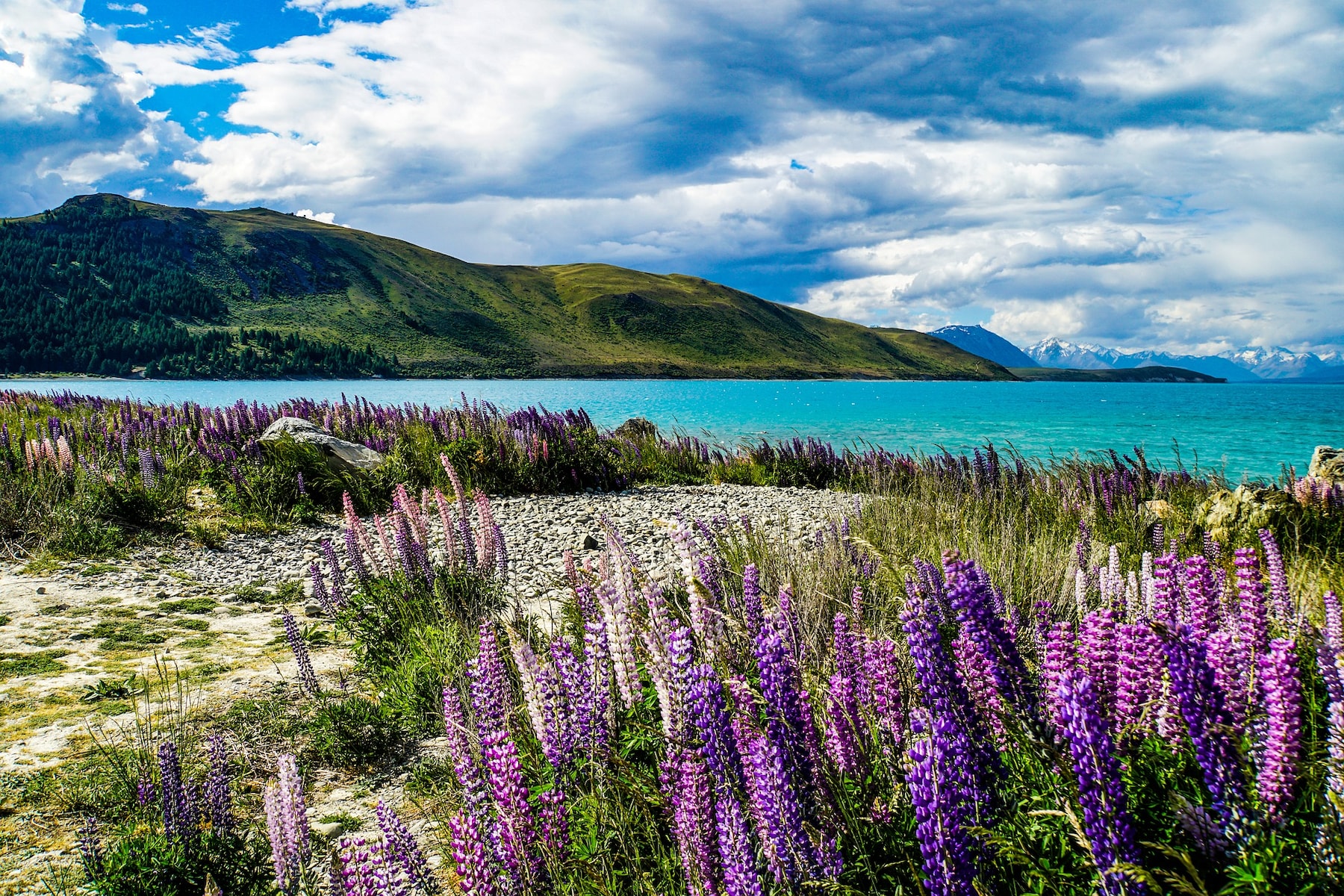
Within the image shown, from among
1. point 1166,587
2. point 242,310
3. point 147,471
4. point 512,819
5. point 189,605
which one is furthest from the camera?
point 242,310

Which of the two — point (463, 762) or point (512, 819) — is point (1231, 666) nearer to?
point (512, 819)

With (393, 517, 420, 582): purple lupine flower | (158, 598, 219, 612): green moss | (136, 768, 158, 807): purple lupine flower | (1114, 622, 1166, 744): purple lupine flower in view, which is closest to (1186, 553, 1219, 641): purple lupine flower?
(1114, 622, 1166, 744): purple lupine flower

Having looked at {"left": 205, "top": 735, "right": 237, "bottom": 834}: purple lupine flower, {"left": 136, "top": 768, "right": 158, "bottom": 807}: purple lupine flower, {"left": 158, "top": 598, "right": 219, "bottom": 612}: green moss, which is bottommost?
{"left": 158, "top": 598, "right": 219, "bottom": 612}: green moss

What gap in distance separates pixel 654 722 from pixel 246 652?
4.24 meters

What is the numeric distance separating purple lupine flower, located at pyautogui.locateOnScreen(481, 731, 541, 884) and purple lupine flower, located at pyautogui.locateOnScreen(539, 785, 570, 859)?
0.22 ft

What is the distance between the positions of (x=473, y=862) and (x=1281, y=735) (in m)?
2.06

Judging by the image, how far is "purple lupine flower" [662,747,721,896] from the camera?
192 centimetres

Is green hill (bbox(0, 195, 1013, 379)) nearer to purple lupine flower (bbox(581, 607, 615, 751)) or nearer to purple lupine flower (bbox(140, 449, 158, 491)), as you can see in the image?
purple lupine flower (bbox(140, 449, 158, 491))

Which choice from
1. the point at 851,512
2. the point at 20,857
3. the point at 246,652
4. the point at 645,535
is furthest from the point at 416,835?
the point at 851,512

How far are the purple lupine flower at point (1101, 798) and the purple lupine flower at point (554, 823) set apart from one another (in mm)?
1456

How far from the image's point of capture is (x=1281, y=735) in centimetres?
160

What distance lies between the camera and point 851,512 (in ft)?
34.0

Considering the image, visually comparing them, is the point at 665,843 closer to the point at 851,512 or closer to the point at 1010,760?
the point at 1010,760

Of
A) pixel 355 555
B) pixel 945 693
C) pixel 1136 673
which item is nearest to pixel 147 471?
pixel 355 555
